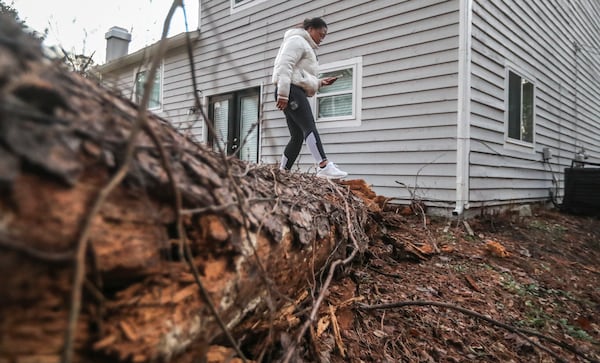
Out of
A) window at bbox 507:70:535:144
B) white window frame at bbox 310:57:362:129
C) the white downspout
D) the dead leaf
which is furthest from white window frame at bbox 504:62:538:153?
the dead leaf

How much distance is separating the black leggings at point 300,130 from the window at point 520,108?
11.5 ft

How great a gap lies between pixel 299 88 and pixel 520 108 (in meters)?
4.08

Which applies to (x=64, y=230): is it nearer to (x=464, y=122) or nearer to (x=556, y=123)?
(x=464, y=122)

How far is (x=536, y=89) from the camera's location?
6129 mm

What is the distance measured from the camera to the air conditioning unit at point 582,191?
5.84 m

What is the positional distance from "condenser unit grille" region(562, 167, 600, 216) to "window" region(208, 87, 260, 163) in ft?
18.6

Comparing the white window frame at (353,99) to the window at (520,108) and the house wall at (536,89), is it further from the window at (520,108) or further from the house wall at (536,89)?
the window at (520,108)

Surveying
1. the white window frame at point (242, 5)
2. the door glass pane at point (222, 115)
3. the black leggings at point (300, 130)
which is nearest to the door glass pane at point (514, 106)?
the black leggings at point (300, 130)

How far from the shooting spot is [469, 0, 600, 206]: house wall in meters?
4.66

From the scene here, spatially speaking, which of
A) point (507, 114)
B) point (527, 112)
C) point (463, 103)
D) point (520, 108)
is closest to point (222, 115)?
point (463, 103)

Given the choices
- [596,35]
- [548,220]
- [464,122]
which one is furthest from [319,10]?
[596,35]

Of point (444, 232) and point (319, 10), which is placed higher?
point (319, 10)

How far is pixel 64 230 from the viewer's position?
0.74 meters

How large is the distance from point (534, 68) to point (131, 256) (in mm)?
7184
